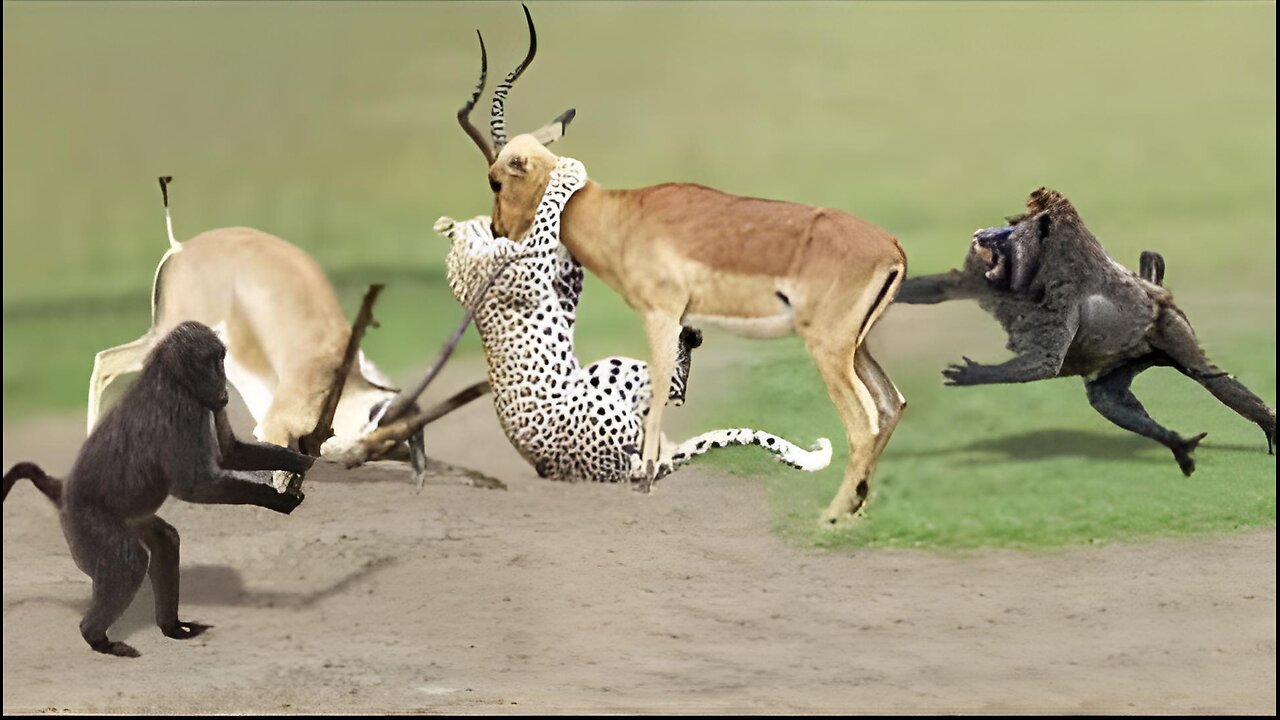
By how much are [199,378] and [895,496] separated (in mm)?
1821

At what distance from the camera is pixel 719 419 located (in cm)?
450

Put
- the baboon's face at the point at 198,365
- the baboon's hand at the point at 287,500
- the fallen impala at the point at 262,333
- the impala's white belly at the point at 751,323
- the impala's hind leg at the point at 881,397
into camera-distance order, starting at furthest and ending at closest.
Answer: the fallen impala at the point at 262,333, the impala's hind leg at the point at 881,397, the impala's white belly at the point at 751,323, the baboon's hand at the point at 287,500, the baboon's face at the point at 198,365

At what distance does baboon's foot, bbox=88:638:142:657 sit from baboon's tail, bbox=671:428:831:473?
1.45m

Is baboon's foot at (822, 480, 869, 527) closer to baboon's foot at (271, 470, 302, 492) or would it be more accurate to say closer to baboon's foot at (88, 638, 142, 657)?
baboon's foot at (271, 470, 302, 492)

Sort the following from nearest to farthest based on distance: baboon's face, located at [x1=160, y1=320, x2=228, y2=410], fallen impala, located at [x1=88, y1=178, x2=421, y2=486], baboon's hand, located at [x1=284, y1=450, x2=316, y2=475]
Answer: baboon's face, located at [x1=160, y1=320, x2=228, y2=410] < baboon's hand, located at [x1=284, y1=450, x2=316, y2=475] < fallen impala, located at [x1=88, y1=178, x2=421, y2=486]

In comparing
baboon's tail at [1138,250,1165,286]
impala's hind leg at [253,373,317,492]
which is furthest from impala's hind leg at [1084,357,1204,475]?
impala's hind leg at [253,373,317,492]

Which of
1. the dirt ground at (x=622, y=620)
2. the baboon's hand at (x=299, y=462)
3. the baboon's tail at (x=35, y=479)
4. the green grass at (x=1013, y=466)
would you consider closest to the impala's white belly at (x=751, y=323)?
the green grass at (x=1013, y=466)

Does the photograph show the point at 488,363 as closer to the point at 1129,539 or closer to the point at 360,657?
the point at 360,657

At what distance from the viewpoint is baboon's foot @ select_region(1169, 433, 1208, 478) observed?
4688mm

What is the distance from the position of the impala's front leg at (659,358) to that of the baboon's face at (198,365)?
1069mm

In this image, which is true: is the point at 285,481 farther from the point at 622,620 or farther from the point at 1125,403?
the point at 1125,403

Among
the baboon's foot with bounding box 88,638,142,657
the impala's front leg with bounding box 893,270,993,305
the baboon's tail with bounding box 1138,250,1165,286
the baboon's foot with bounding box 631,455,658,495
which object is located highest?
the baboon's tail with bounding box 1138,250,1165,286

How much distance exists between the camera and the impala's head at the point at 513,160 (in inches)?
173

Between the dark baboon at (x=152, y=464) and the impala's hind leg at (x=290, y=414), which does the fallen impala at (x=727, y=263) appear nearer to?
the impala's hind leg at (x=290, y=414)
